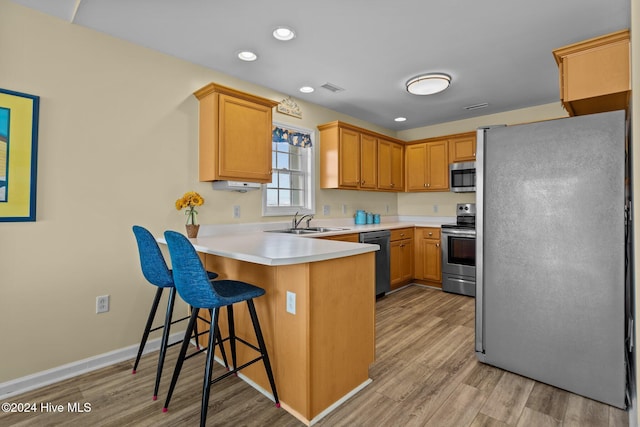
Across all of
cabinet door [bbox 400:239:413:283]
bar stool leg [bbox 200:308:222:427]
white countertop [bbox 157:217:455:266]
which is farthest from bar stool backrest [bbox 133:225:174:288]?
cabinet door [bbox 400:239:413:283]

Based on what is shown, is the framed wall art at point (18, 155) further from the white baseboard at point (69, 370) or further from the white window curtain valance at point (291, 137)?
the white window curtain valance at point (291, 137)

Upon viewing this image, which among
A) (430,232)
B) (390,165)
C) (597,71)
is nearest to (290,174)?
(390,165)

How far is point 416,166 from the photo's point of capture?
205 inches

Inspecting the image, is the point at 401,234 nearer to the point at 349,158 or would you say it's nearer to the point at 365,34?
the point at 349,158

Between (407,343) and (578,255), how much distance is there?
1.44 metres

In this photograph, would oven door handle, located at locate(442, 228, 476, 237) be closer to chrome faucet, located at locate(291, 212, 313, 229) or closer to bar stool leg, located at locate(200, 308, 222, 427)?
chrome faucet, located at locate(291, 212, 313, 229)

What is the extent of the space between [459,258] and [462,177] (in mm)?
1193

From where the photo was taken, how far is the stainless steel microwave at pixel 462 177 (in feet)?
14.9

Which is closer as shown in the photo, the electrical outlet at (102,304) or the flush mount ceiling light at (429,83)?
the electrical outlet at (102,304)

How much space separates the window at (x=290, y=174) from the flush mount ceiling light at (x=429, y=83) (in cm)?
140

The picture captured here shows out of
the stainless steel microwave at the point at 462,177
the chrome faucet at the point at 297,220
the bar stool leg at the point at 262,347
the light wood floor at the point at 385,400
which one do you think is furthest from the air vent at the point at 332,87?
the light wood floor at the point at 385,400

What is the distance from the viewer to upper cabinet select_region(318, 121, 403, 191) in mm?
4137

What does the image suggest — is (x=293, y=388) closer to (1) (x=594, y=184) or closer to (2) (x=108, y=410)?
(2) (x=108, y=410)

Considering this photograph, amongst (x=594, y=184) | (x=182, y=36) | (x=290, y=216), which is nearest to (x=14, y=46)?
(x=182, y=36)
